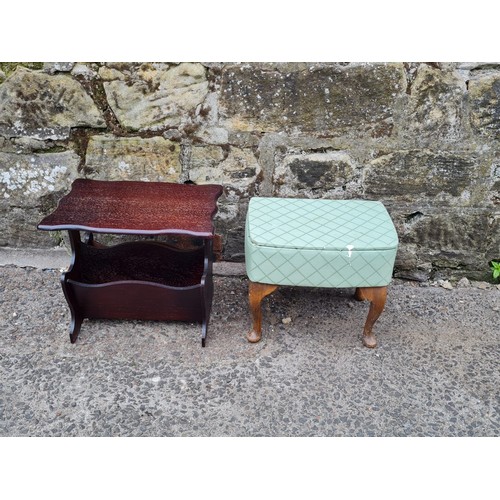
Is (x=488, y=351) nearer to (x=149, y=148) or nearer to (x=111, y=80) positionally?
(x=149, y=148)

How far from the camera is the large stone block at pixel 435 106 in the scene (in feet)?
7.61

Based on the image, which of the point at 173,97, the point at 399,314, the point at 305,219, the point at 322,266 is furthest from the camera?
the point at 399,314

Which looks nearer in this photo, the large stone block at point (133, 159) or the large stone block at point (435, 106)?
the large stone block at point (435, 106)

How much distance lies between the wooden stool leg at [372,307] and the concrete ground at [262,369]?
0.05m

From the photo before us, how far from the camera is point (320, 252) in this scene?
2047mm

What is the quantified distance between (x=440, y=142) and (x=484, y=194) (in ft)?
1.22

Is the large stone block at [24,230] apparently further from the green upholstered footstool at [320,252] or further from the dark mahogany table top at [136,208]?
the green upholstered footstool at [320,252]

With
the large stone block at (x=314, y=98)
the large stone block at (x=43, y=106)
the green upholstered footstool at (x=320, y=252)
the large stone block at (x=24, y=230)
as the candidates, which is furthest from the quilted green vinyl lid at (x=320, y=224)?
the large stone block at (x=24, y=230)

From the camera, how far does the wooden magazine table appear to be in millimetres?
2082

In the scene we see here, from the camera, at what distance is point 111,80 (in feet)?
7.79

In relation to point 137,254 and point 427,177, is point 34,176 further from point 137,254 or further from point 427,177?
point 427,177

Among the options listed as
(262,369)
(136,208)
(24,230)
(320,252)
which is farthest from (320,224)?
(24,230)

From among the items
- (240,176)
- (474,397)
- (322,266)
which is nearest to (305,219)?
(322,266)

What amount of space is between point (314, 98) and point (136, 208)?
966 mm
